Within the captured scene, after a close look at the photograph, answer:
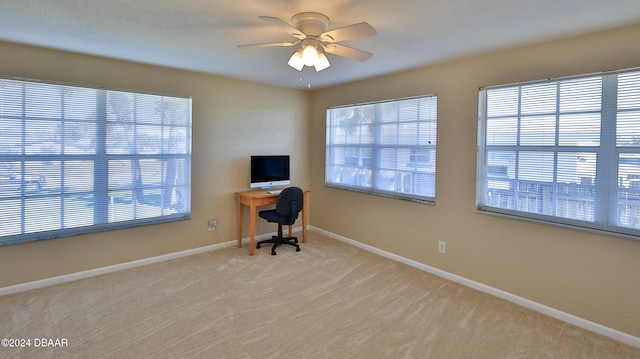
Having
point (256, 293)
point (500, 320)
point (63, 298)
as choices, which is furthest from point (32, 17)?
point (500, 320)

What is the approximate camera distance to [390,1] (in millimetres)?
1935

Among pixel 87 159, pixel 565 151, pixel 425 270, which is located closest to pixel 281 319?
pixel 425 270

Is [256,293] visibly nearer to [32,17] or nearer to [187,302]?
[187,302]

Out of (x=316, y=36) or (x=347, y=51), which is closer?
(x=316, y=36)

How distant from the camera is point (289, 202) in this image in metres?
4.14

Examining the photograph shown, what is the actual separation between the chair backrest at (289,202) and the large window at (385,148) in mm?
823

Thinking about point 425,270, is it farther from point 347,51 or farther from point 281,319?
point 347,51

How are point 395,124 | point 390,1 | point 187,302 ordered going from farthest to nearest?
point 395,124
point 187,302
point 390,1

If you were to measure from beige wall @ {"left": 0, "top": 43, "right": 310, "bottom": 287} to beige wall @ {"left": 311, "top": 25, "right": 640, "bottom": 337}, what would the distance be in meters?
1.19

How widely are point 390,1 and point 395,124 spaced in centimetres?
211

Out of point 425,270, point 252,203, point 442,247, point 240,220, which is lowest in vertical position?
point 425,270

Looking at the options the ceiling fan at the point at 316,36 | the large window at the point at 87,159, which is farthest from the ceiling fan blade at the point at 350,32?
the large window at the point at 87,159

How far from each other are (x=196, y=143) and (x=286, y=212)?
1.47 m

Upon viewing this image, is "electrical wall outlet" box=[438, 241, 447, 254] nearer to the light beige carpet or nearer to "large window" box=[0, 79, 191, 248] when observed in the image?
the light beige carpet
